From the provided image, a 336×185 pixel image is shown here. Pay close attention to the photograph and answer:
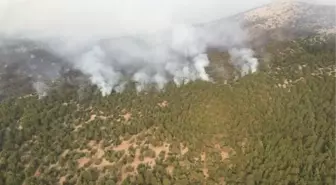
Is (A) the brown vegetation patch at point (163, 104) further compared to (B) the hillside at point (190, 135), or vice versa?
(A) the brown vegetation patch at point (163, 104)

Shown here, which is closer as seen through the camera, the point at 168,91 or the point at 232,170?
the point at 232,170

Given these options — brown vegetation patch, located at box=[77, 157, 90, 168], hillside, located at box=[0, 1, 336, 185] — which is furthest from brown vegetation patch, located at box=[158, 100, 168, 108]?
brown vegetation patch, located at box=[77, 157, 90, 168]

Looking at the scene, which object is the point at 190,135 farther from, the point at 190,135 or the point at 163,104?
the point at 163,104

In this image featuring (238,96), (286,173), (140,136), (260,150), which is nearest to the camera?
(286,173)

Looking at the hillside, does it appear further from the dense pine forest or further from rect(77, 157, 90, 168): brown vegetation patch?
rect(77, 157, 90, 168): brown vegetation patch

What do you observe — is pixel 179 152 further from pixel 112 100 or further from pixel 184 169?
pixel 112 100

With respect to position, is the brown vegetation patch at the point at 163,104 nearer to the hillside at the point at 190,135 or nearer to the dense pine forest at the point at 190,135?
the hillside at the point at 190,135

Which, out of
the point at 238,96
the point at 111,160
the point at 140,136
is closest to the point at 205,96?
the point at 238,96

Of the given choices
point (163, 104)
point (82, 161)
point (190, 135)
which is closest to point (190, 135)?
point (190, 135)

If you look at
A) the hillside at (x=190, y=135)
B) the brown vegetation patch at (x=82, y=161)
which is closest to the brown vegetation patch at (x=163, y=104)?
the hillside at (x=190, y=135)
